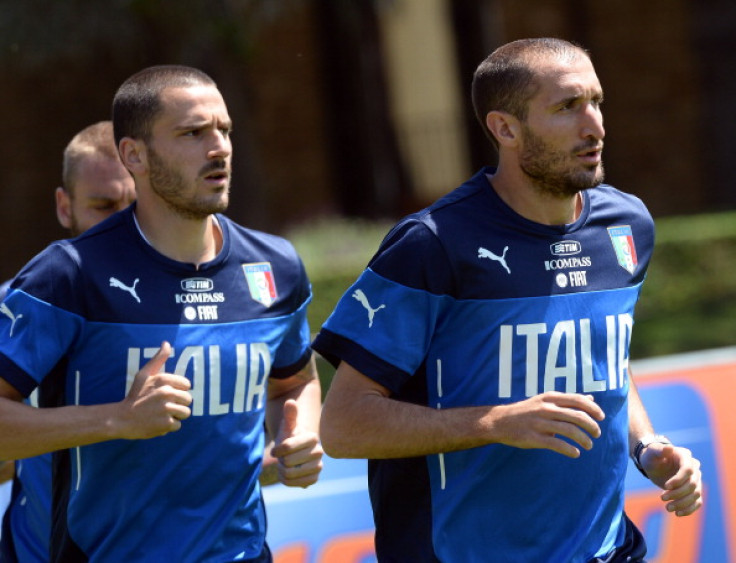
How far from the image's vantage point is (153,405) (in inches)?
134

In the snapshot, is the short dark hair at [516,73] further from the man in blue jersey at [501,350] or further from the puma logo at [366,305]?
the puma logo at [366,305]

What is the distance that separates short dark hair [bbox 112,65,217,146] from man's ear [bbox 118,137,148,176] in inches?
0.8

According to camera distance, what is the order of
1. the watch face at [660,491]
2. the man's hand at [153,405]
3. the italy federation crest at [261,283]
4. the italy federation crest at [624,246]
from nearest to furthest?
the man's hand at [153,405] → the italy federation crest at [624,246] → the italy federation crest at [261,283] → the watch face at [660,491]

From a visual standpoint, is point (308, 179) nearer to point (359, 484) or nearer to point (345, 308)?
point (359, 484)

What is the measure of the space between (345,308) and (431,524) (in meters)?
0.62

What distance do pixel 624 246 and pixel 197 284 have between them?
1.23 metres

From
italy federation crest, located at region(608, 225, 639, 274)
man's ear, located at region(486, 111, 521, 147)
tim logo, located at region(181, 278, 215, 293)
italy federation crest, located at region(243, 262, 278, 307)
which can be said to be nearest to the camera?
man's ear, located at region(486, 111, 521, 147)

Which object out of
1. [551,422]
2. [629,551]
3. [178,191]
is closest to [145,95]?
[178,191]

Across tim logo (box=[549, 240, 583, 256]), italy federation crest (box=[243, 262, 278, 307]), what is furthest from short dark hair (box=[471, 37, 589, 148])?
italy federation crest (box=[243, 262, 278, 307])

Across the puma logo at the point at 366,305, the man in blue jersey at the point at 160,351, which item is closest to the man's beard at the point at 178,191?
the man in blue jersey at the point at 160,351

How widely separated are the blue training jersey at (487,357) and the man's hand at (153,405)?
1.31 ft

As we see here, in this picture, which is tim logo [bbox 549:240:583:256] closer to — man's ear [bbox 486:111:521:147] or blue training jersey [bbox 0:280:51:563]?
man's ear [bbox 486:111:521:147]

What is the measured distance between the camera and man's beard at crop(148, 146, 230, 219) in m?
3.87

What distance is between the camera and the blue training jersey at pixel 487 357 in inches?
137
